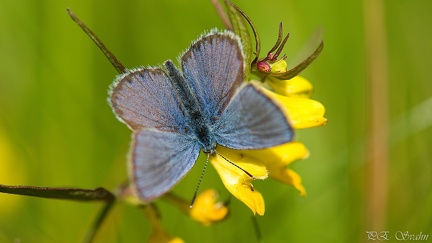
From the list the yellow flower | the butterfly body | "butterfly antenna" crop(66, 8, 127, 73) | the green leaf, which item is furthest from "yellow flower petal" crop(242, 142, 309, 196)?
"butterfly antenna" crop(66, 8, 127, 73)

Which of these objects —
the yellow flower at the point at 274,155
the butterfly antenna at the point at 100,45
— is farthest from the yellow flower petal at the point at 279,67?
the butterfly antenna at the point at 100,45

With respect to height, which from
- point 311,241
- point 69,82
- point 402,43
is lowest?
point 311,241

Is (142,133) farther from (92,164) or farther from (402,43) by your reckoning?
(402,43)

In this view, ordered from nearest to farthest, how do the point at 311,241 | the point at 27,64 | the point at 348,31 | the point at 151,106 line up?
the point at 151,106, the point at 311,241, the point at 27,64, the point at 348,31

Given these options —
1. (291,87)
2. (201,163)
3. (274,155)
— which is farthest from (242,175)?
(201,163)

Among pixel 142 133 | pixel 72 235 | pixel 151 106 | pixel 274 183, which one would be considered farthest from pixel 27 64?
pixel 142 133

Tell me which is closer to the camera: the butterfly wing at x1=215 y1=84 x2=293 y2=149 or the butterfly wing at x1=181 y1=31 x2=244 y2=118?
the butterfly wing at x1=215 y1=84 x2=293 y2=149

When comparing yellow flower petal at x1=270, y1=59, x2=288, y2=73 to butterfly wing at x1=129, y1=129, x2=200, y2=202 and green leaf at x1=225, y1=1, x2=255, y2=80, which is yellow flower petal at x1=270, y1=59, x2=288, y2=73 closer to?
green leaf at x1=225, y1=1, x2=255, y2=80
